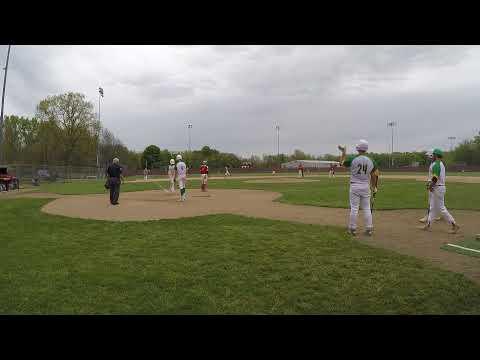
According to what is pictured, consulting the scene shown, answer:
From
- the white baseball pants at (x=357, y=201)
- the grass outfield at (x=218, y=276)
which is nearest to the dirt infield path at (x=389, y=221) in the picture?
the white baseball pants at (x=357, y=201)

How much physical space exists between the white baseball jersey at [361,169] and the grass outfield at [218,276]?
4.44 ft

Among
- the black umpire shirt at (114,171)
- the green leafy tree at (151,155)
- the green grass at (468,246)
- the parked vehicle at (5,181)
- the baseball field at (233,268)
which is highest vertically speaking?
the green leafy tree at (151,155)

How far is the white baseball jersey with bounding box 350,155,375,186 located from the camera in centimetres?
774

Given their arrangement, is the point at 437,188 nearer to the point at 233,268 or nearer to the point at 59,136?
the point at 233,268

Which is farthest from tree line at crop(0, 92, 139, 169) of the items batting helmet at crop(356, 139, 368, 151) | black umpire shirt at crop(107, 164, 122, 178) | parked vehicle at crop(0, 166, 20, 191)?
batting helmet at crop(356, 139, 368, 151)

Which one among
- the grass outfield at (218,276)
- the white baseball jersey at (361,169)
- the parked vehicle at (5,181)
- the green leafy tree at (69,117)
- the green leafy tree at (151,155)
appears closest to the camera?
the grass outfield at (218,276)

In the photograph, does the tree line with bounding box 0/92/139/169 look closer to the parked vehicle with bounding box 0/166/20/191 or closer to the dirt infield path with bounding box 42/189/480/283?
the parked vehicle with bounding box 0/166/20/191

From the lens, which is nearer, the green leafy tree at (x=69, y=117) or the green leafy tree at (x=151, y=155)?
the green leafy tree at (x=69, y=117)

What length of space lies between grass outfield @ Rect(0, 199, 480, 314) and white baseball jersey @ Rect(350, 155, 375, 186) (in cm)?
135

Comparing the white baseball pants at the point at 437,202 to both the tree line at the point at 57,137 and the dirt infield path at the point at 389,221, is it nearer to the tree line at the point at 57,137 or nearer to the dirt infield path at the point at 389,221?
the dirt infield path at the point at 389,221

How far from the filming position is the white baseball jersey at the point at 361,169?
774 cm

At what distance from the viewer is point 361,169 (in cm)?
776
